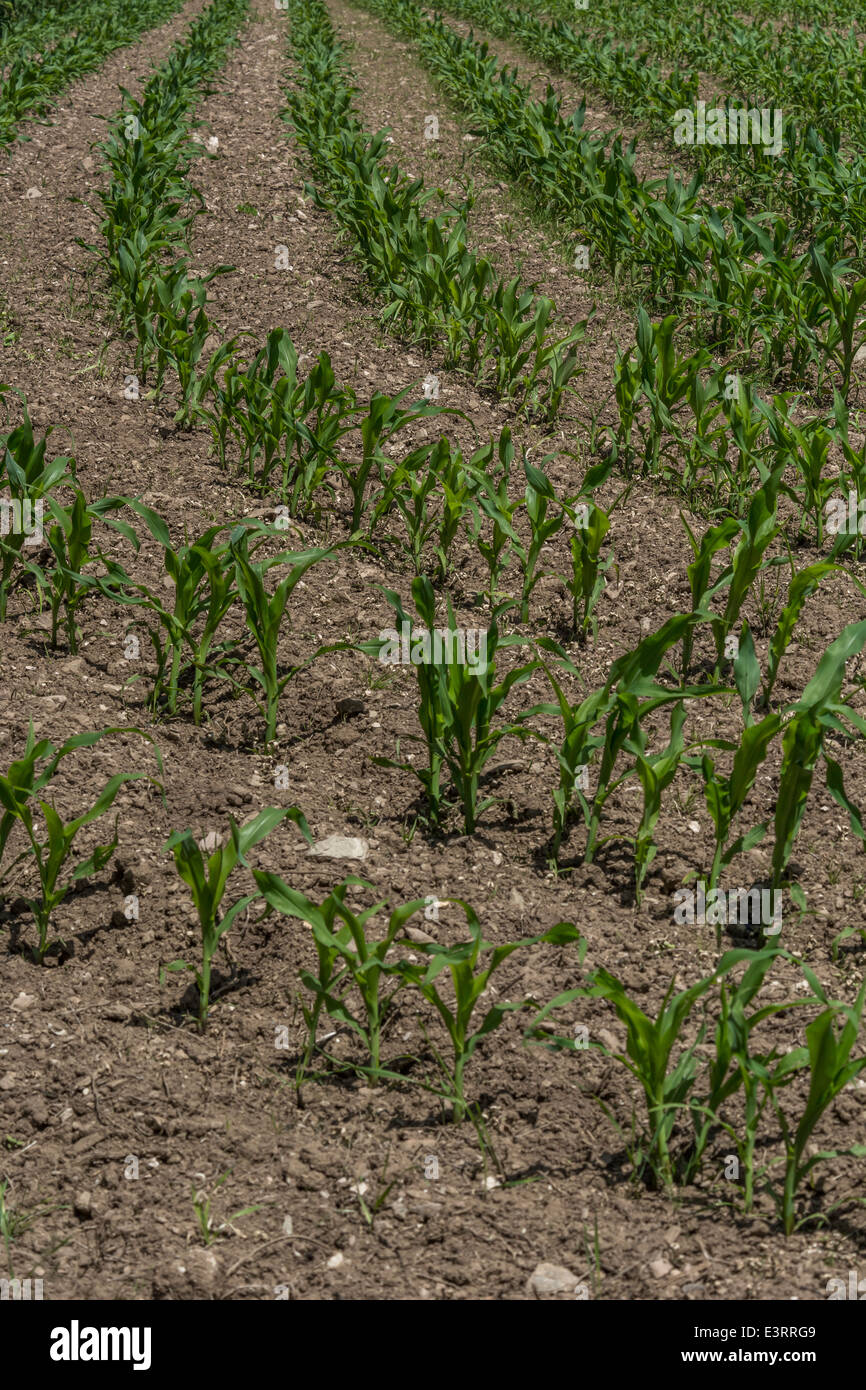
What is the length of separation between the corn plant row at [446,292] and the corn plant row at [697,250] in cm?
69

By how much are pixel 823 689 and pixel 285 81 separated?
38.5ft

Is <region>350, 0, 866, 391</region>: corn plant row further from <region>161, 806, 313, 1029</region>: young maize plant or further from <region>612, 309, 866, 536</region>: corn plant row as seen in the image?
<region>161, 806, 313, 1029</region>: young maize plant

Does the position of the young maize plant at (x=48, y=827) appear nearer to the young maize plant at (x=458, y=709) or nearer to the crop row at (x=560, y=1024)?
the crop row at (x=560, y=1024)

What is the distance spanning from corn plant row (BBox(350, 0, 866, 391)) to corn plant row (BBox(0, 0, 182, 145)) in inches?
164

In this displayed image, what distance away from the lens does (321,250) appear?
7055 millimetres

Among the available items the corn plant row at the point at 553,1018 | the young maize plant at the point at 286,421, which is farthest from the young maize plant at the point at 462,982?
the young maize plant at the point at 286,421

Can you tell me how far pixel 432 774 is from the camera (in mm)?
3047

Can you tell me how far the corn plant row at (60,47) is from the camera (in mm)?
10391

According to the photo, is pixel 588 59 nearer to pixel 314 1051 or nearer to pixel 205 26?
pixel 205 26

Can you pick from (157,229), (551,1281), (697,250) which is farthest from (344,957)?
(157,229)

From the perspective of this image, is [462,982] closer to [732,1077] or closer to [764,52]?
[732,1077]

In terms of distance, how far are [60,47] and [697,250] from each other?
10243mm

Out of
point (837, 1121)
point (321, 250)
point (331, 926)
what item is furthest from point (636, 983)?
point (321, 250)

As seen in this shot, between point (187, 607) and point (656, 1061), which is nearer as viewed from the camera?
point (656, 1061)
